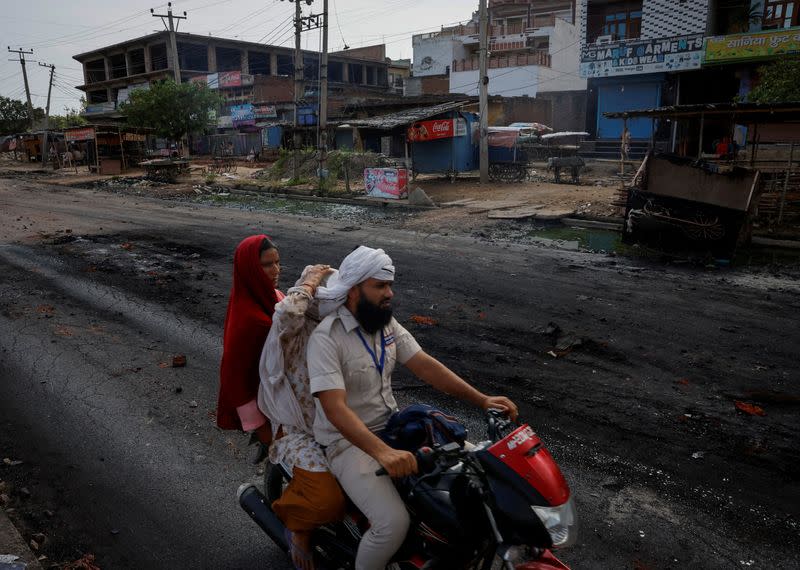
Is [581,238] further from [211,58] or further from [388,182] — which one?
[211,58]

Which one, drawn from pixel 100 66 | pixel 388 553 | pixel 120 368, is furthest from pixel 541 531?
pixel 100 66

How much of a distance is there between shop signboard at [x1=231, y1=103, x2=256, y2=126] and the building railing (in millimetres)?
17453

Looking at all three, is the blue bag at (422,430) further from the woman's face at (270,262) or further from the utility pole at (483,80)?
the utility pole at (483,80)

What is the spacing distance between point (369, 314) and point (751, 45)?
30011 mm

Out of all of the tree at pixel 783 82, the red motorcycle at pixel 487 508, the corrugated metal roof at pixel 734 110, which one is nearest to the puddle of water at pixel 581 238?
the corrugated metal roof at pixel 734 110

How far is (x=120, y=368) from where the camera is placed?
241 inches

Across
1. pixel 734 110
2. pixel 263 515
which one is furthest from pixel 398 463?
pixel 734 110

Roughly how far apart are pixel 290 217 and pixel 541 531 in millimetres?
16529

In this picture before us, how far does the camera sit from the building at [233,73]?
1984 inches

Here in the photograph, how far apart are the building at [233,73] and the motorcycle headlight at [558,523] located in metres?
46.7

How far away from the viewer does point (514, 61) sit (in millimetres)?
46781

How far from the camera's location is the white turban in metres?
2.63

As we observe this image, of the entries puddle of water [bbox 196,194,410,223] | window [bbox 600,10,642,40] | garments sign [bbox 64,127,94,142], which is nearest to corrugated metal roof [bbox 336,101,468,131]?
puddle of water [bbox 196,194,410,223]

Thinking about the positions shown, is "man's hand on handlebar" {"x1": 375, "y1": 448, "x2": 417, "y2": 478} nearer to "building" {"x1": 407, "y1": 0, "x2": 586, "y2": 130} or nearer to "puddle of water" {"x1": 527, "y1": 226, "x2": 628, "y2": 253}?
"puddle of water" {"x1": 527, "y1": 226, "x2": 628, "y2": 253}
